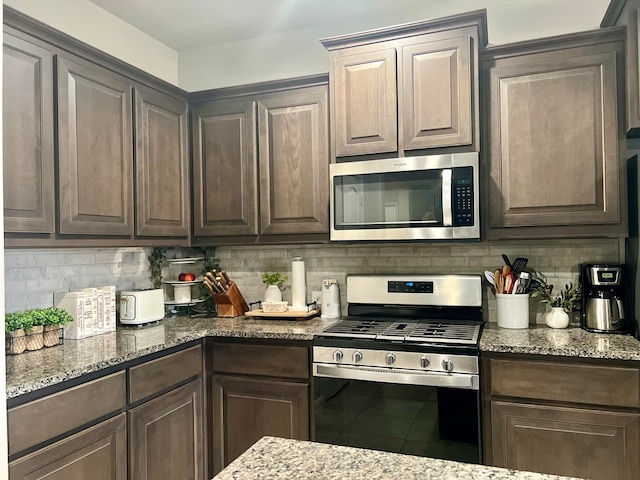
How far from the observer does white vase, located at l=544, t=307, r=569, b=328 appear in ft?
8.04

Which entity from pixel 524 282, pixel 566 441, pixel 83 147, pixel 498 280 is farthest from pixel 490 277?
pixel 83 147

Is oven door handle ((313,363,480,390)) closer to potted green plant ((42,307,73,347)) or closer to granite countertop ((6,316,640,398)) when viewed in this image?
granite countertop ((6,316,640,398))

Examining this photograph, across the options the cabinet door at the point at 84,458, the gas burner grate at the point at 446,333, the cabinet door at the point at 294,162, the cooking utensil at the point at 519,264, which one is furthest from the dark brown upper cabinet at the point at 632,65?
the cabinet door at the point at 84,458

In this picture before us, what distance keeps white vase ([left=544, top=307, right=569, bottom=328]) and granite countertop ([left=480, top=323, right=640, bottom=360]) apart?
1.3 inches

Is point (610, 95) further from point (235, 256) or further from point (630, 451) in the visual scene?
point (235, 256)

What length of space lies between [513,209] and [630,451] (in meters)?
1.14

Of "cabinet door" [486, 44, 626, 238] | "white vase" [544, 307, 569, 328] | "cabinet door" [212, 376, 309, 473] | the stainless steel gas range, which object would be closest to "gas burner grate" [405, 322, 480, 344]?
the stainless steel gas range

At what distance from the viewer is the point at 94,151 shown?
7.59ft

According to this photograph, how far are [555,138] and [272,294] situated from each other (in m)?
1.79

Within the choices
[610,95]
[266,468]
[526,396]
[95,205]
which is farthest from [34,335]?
[610,95]

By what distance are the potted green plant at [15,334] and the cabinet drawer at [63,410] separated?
44cm

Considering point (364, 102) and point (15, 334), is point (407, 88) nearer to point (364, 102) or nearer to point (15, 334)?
point (364, 102)

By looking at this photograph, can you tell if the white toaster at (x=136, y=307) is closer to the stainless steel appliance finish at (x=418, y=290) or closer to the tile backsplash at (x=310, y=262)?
the tile backsplash at (x=310, y=262)

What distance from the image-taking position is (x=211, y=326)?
268cm
